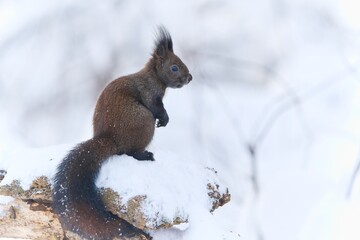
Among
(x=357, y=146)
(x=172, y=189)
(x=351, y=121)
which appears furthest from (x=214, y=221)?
(x=351, y=121)

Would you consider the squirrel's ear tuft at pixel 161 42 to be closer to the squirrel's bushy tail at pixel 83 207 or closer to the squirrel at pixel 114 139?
the squirrel at pixel 114 139

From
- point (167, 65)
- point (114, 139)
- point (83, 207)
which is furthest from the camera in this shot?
point (167, 65)

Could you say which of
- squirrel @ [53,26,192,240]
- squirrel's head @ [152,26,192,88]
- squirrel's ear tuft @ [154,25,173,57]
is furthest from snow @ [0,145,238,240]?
squirrel's ear tuft @ [154,25,173,57]

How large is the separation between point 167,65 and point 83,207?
1.20 metres

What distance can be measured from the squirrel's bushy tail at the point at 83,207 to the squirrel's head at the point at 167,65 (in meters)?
0.91

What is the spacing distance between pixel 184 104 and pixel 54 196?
418 centimetres

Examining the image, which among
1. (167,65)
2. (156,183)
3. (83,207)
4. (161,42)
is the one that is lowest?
(83,207)

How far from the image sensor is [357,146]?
645cm

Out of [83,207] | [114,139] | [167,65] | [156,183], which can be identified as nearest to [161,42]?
[167,65]

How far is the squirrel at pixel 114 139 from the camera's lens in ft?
11.9

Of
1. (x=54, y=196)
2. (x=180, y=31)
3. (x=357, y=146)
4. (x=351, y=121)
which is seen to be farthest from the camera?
(x=180, y=31)

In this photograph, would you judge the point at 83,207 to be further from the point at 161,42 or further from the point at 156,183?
the point at 161,42

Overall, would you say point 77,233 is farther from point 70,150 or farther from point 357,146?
point 357,146

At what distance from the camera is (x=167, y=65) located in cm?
441
